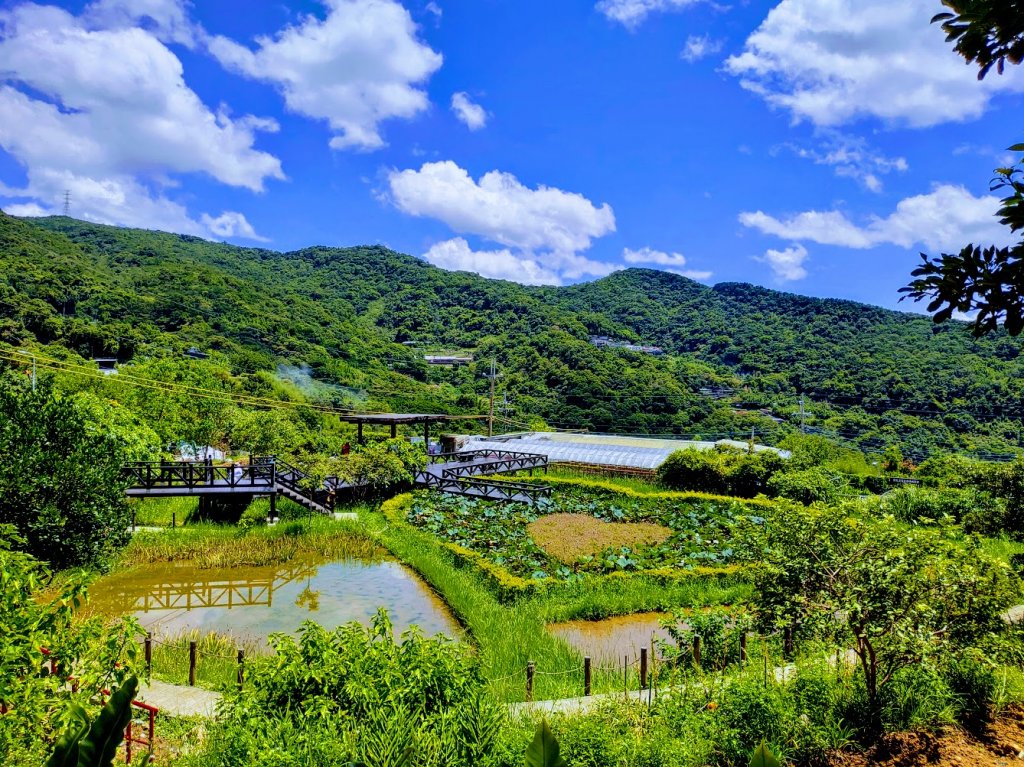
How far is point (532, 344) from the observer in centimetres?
6831

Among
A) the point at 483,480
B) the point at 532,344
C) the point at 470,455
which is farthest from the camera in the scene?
the point at 532,344

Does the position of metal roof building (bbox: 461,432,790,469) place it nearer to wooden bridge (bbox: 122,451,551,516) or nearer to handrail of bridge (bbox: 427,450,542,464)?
handrail of bridge (bbox: 427,450,542,464)

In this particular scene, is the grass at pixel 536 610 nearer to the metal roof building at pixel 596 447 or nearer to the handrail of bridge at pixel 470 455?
the handrail of bridge at pixel 470 455

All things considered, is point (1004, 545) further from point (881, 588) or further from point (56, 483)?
point (56, 483)

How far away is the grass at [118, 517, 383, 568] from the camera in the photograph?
49.9 feet

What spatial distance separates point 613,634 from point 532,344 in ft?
191

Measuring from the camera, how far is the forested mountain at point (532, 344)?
44094 mm

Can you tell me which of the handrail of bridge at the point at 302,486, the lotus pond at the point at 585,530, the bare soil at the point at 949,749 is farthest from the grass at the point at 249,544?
the bare soil at the point at 949,749

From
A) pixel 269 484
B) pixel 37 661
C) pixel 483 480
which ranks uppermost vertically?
pixel 37 661

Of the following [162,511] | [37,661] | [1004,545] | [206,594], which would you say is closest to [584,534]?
[206,594]

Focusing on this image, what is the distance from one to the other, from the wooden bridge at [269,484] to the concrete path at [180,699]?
33.5 ft

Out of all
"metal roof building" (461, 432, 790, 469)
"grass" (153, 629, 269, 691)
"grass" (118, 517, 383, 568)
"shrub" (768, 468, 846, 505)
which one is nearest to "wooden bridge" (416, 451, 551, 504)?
"metal roof building" (461, 432, 790, 469)

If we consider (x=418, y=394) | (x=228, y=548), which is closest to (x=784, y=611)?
(x=228, y=548)

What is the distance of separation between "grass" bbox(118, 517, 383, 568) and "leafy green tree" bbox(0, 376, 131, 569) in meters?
3.68
